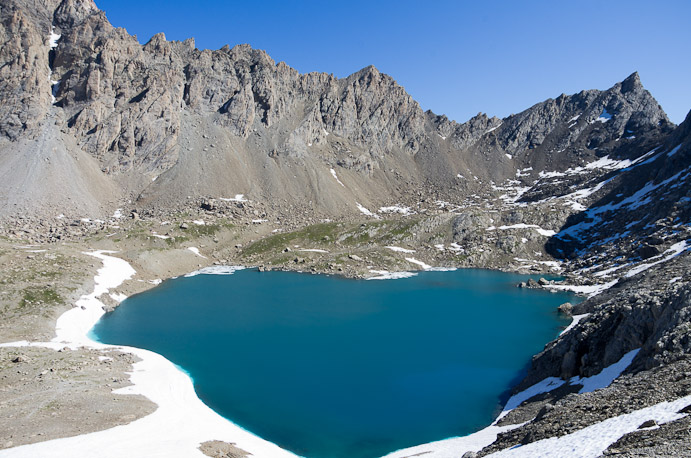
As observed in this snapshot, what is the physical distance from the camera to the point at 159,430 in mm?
31219

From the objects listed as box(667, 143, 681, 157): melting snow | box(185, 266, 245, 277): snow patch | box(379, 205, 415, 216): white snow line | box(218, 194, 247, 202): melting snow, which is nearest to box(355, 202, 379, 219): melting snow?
box(379, 205, 415, 216): white snow line

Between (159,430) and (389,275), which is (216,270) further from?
(159,430)

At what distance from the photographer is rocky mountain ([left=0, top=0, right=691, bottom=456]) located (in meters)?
111

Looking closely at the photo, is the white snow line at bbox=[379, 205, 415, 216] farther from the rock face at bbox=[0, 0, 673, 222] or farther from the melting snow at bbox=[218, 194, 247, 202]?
the melting snow at bbox=[218, 194, 247, 202]

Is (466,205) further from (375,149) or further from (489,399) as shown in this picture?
(489,399)

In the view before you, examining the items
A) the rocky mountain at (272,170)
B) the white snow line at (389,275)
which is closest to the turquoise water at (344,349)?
the white snow line at (389,275)

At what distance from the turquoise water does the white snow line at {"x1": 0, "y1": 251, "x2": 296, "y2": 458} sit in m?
1.77

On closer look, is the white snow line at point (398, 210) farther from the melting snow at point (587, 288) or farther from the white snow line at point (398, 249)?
the melting snow at point (587, 288)

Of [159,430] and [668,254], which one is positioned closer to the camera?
[159,430]

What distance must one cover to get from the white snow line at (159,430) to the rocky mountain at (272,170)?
55.4 metres

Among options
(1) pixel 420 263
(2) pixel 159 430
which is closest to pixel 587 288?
(1) pixel 420 263

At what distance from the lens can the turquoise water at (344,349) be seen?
115 feet

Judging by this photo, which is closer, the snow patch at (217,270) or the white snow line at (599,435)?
the white snow line at (599,435)

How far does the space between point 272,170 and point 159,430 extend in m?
133
